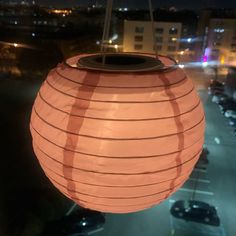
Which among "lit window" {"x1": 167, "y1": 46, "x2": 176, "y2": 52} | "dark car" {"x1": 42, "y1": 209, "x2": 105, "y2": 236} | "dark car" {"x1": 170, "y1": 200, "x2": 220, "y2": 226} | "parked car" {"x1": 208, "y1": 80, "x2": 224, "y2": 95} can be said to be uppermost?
"lit window" {"x1": 167, "y1": 46, "x2": 176, "y2": 52}

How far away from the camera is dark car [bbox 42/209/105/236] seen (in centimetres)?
329

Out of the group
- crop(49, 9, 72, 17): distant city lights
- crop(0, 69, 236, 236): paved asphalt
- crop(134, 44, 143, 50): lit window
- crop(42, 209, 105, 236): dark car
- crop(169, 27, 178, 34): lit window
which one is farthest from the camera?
crop(134, 44, 143, 50): lit window

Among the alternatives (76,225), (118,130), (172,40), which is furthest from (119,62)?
(172,40)

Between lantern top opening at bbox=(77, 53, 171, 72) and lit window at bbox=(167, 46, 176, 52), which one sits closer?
lantern top opening at bbox=(77, 53, 171, 72)

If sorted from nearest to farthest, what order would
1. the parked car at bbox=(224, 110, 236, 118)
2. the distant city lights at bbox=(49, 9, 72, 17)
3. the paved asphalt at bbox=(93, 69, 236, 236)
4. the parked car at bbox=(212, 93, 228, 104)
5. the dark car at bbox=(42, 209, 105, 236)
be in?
the dark car at bbox=(42, 209, 105, 236) < the paved asphalt at bbox=(93, 69, 236, 236) < the distant city lights at bbox=(49, 9, 72, 17) < the parked car at bbox=(224, 110, 236, 118) < the parked car at bbox=(212, 93, 228, 104)

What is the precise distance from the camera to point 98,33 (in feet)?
18.1

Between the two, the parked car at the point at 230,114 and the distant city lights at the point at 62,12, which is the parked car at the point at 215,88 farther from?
the distant city lights at the point at 62,12

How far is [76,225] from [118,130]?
307cm

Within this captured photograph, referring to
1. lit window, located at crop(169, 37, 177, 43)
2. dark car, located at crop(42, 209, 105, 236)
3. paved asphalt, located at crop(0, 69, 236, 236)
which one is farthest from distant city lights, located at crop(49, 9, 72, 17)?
lit window, located at crop(169, 37, 177, 43)

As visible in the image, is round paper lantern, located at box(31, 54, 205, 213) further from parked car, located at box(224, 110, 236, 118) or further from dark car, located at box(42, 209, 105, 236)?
parked car, located at box(224, 110, 236, 118)

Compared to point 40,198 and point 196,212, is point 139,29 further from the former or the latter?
point 40,198

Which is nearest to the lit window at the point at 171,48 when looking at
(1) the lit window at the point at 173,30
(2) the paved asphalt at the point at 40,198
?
(1) the lit window at the point at 173,30

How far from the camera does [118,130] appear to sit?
59 cm

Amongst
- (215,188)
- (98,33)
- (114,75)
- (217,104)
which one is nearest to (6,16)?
(98,33)
